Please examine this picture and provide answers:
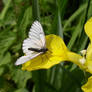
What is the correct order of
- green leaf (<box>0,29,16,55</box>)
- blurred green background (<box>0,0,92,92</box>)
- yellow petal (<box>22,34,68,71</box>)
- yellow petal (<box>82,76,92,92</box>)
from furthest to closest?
1. green leaf (<box>0,29,16,55</box>)
2. blurred green background (<box>0,0,92,92</box>)
3. yellow petal (<box>22,34,68,71</box>)
4. yellow petal (<box>82,76,92,92</box>)

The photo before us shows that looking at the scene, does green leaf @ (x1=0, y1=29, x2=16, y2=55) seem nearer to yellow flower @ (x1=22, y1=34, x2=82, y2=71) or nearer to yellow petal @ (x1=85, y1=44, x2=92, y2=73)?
yellow flower @ (x1=22, y1=34, x2=82, y2=71)

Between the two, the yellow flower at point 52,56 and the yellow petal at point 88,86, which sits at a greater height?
the yellow flower at point 52,56

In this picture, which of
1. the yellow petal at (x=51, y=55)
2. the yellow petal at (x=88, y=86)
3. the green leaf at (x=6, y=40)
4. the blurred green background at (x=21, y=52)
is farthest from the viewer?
the green leaf at (x=6, y=40)

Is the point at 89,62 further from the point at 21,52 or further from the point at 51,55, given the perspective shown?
the point at 21,52

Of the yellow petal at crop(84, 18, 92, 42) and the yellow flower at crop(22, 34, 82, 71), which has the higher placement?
the yellow petal at crop(84, 18, 92, 42)

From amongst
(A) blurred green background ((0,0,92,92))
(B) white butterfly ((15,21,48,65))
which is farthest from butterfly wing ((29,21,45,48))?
(A) blurred green background ((0,0,92,92))

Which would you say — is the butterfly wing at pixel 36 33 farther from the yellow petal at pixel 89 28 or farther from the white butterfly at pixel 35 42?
the yellow petal at pixel 89 28

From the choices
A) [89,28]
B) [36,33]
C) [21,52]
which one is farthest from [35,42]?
[21,52]

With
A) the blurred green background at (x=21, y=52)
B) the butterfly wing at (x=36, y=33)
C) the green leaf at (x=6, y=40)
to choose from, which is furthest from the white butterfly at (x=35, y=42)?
the green leaf at (x=6, y=40)
